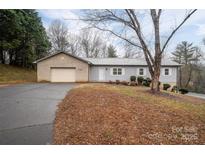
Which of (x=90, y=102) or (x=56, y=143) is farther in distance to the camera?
(x=90, y=102)

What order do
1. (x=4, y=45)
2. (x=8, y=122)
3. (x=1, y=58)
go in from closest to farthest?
1. (x=8, y=122)
2. (x=4, y=45)
3. (x=1, y=58)

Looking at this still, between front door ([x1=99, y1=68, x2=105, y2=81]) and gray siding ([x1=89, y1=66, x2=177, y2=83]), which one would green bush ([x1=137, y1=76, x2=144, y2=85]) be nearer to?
gray siding ([x1=89, y1=66, x2=177, y2=83])

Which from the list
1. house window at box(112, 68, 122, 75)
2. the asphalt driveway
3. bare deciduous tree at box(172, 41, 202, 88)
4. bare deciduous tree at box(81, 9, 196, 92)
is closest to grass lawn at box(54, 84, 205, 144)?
→ the asphalt driveway

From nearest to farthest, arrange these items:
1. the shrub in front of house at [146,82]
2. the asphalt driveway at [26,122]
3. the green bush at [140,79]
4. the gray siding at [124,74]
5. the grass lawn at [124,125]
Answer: the asphalt driveway at [26,122]
the grass lawn at [124,125]
the shrub in front of house at [146,82]
the green bush at [140,79]
the gray siding at [124,74]

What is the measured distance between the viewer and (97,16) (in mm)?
11484

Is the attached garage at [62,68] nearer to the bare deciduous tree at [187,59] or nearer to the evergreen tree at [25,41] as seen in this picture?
the evergreen tree at [25,41]

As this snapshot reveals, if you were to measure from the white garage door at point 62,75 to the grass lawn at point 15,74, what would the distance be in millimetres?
3022

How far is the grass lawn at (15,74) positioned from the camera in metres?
20.8

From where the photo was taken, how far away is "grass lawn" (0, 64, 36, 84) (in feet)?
68.2

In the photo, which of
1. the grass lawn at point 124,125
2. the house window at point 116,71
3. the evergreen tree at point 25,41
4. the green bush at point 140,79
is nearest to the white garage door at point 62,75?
the house window at point 116,71

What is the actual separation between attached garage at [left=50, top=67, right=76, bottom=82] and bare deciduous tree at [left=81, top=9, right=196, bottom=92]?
9.68m
